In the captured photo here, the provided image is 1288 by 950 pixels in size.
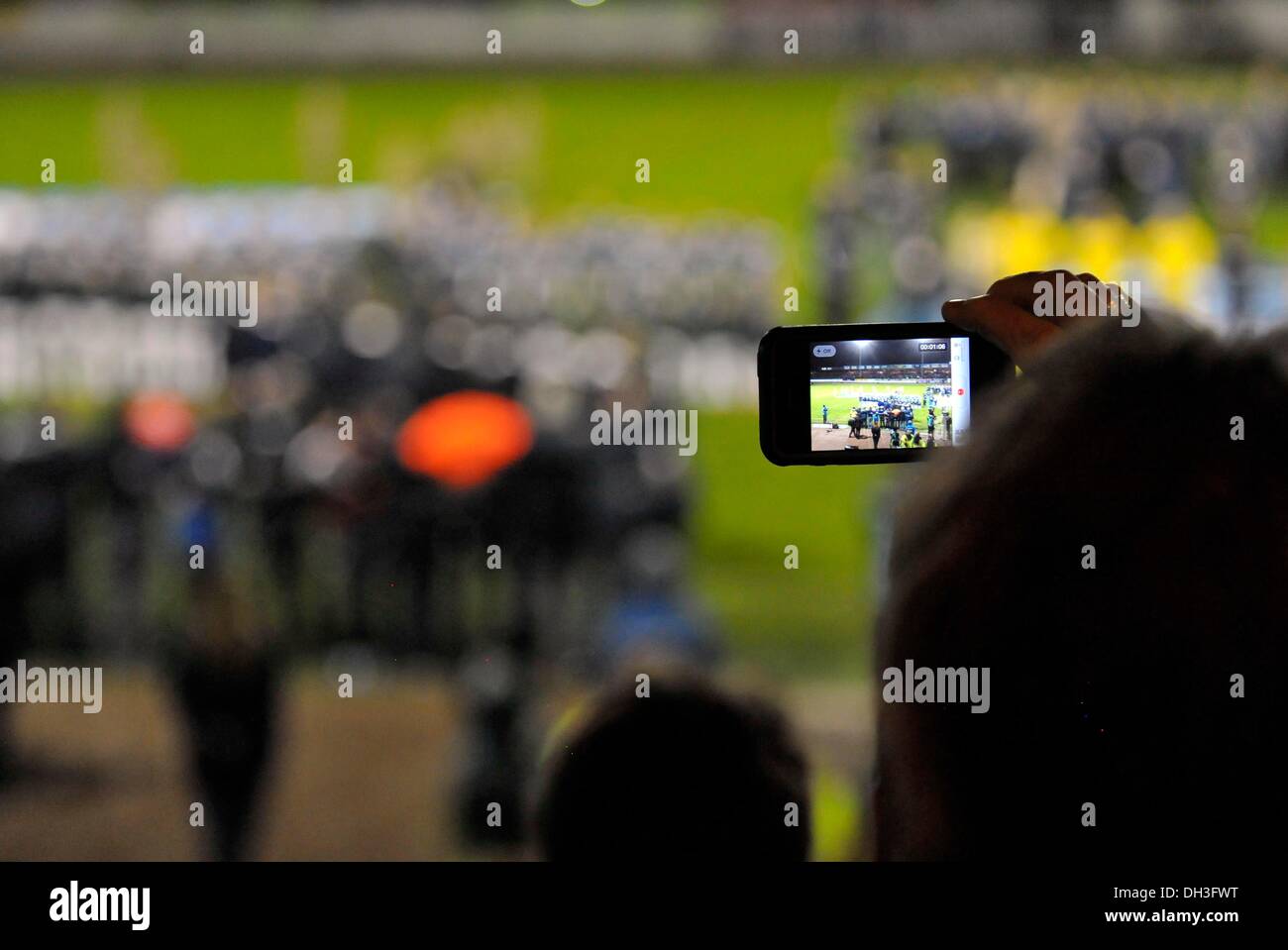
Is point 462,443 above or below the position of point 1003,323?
above

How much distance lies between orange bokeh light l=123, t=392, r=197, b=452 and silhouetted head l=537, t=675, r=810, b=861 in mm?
3267

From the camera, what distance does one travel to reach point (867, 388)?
608 mm

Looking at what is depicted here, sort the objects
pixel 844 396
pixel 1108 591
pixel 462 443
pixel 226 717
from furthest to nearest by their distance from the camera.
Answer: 1. pixel 462 443
2. pixel 226 717
3. pixel 844 396
4. pixel 1108 591

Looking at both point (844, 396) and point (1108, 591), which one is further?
point (844, 396)

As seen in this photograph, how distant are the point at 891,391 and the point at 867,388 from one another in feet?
0.03

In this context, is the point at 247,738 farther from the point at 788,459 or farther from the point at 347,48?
the point at 347,48

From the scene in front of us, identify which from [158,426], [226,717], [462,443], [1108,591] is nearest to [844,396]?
[1108,591]

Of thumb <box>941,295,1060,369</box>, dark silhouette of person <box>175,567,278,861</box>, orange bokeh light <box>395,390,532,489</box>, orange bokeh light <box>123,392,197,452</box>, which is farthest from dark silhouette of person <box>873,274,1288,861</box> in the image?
orange bokeh light <box>123,392,197,452</box>

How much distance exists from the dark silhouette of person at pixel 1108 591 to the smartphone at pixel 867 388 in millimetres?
77

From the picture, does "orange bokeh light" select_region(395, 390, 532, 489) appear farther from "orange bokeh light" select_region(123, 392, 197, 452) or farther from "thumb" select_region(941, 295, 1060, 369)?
"thumb" select_region(941, 295, 1060, 369)

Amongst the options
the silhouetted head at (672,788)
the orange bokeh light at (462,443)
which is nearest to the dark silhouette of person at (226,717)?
the orange bokeh light at (462,443)

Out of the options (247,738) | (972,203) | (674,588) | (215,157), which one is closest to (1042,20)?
(972,203)

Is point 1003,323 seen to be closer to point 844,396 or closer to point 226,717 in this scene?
point 844,396
